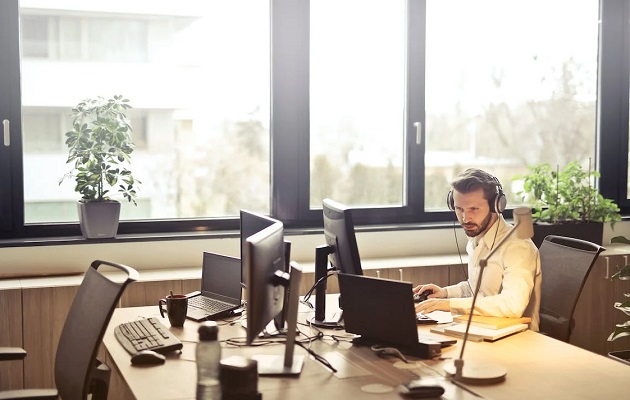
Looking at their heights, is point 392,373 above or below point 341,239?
below

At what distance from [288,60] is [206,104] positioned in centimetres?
52

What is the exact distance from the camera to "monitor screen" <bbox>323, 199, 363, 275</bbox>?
288 centimetres

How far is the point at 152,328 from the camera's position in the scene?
2910 mm

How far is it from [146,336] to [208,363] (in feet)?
2.31

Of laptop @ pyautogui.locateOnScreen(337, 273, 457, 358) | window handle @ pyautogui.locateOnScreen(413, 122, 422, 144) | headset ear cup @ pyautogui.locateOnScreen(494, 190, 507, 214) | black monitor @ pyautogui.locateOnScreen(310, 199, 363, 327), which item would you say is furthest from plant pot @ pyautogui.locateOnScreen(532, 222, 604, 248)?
laptop @ pyautogui.locateOnScreen(337, 273, 457, 358)

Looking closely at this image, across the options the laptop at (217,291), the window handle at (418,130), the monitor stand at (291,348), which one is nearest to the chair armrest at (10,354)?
the laptop at (217,291)

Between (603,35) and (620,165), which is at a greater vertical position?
(603,35)

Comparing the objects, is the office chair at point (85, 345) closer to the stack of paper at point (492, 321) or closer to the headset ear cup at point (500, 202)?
the stack of paper at point (492, 321)

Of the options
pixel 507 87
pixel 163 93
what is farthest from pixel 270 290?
pixel 507 87

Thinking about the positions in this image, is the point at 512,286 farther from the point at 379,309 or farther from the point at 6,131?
the point at 6,131

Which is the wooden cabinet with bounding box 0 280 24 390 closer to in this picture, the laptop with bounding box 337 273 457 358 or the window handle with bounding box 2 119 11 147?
the window handle with bounding box 2 119 11 147

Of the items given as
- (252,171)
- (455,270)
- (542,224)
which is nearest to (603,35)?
(542,224)

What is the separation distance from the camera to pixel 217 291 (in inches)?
132

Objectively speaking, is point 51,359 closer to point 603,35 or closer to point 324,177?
point 324,177
